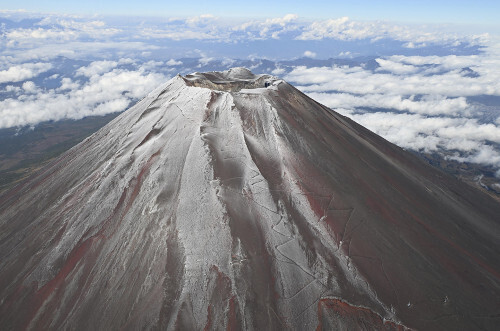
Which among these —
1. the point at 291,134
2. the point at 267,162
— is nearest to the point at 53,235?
the point at 267,162

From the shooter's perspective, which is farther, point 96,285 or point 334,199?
point 334,199

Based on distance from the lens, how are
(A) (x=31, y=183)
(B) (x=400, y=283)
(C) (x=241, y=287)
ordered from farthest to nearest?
1. (A) (x=31, y=183)
2. (B) (x=400, y=283)
3. (C) (x=241, y=287)

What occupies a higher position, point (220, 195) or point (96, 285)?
point (220, 195)

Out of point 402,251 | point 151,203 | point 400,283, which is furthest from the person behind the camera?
point 151,203

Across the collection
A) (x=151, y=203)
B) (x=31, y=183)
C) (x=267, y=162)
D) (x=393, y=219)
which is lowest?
(x=31, y=183)

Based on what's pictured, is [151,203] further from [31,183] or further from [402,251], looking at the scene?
[31,183]

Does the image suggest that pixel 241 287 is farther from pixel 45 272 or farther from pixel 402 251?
pixel 45 272
